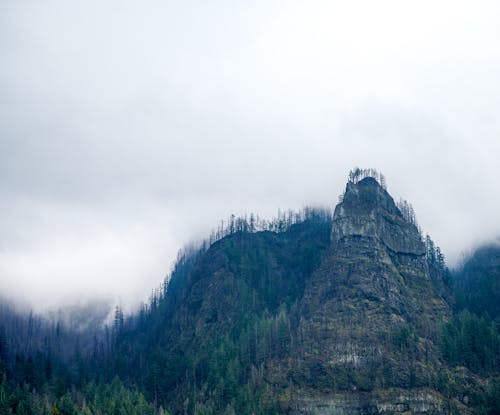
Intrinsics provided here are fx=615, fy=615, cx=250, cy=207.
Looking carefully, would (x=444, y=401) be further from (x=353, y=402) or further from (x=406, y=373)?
(x=353, y=402)

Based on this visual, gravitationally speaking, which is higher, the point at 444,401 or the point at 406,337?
the point at 406,337

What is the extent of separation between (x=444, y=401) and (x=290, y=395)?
44.2 metres

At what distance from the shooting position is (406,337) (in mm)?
197250

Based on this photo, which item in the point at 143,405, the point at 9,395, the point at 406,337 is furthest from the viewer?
the point at 406,337

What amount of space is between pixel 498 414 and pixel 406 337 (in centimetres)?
3946

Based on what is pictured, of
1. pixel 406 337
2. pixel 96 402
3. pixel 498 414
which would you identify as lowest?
pixel 498 414

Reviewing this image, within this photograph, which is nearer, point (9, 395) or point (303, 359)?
point (9, 395)

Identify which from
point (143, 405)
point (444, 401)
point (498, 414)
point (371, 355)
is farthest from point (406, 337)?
point (143, 405)

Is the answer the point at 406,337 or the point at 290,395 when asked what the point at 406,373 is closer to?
the point at 406,337

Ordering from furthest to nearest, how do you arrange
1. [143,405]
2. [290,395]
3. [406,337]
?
[406,337] < [290,395] < [143,405]

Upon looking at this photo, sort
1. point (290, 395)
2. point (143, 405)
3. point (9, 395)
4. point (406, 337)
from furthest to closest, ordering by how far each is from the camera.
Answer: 1. point (406, 337)
2. point (290, 395)
3. point (143, 405)
4. point (9, 395)

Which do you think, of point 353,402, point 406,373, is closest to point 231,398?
point 353,402

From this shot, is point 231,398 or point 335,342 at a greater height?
point 335,342

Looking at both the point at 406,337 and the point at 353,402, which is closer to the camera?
the point at 353,402
